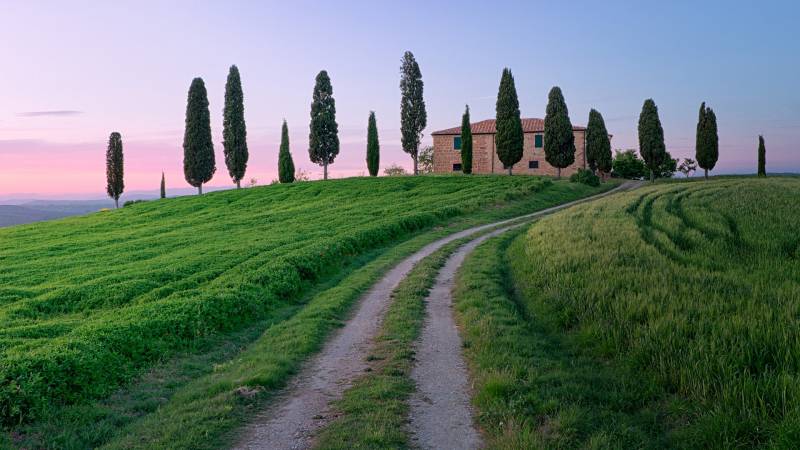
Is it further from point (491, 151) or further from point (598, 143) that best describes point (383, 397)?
point (491, 151)

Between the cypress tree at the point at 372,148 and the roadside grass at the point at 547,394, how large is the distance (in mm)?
60403

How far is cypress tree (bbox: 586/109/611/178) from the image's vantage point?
235 ft

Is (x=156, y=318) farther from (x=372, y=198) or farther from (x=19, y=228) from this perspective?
(x=19, y=228)

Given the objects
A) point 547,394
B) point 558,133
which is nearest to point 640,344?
point 547,394

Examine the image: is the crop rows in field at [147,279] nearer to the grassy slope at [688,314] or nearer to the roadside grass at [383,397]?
the roadside grass at [383,397]

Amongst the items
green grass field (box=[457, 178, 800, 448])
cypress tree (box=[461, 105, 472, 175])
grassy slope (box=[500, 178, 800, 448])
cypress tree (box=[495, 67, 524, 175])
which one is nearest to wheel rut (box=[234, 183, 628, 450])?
green grass field (box=[457, 178, 800, 448])

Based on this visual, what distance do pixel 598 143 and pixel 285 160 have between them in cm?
4223

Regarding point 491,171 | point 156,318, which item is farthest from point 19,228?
point 491,171

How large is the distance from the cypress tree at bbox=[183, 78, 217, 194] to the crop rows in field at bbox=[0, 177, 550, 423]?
750 inches

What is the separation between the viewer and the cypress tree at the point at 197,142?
213 feet

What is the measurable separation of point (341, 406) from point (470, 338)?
160 inches

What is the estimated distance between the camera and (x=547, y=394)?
7.99 meters

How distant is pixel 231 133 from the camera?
6756 centimetres

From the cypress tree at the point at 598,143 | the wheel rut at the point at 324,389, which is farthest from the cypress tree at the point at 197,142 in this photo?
the wheel rut at the point at 324,389
